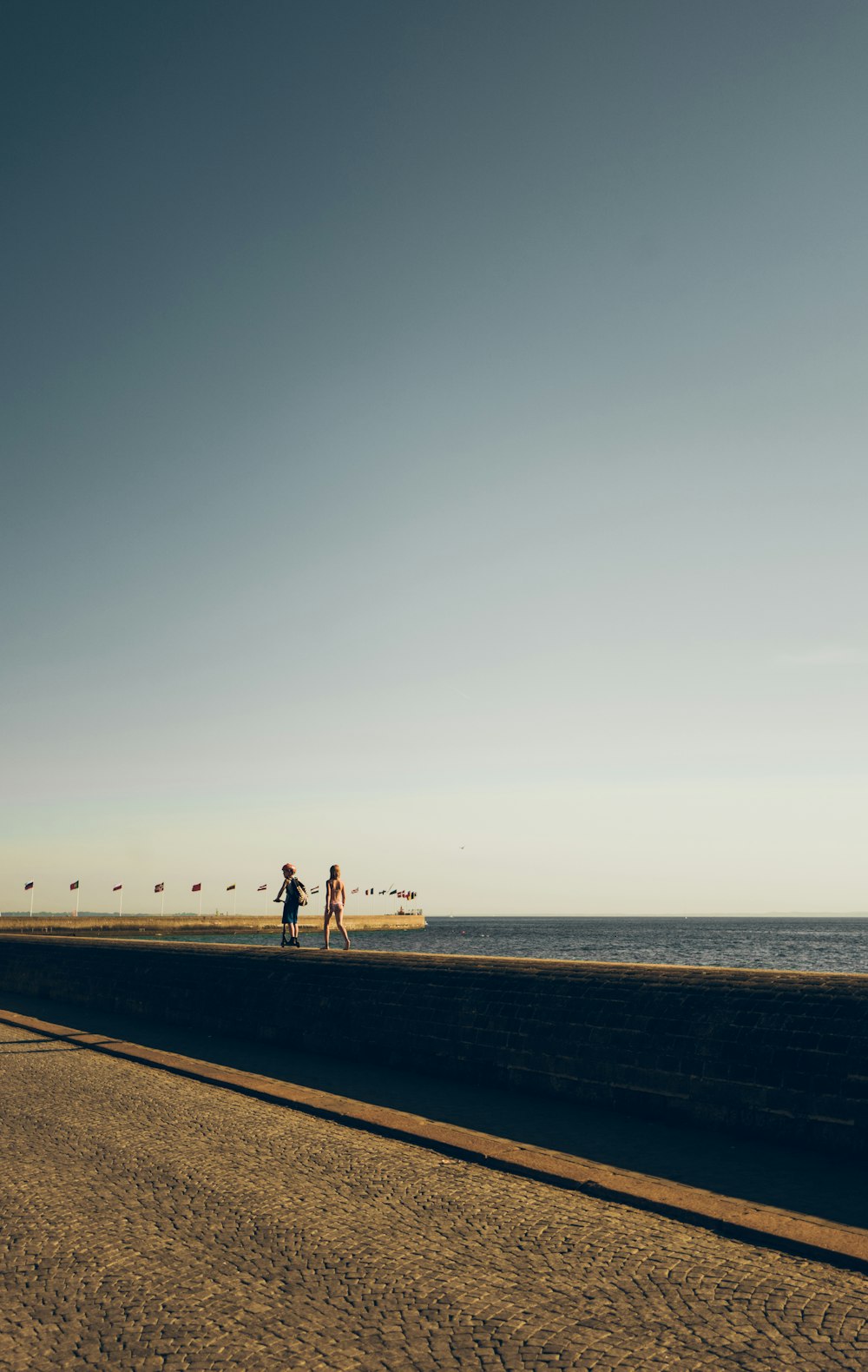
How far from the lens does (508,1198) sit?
5785 millimetres

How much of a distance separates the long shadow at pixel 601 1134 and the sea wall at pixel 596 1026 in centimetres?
17

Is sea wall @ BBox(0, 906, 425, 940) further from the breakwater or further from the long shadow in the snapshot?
the long shadow

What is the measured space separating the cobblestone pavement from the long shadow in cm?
76

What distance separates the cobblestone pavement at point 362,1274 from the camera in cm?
378

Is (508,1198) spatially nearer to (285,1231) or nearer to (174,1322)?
(285,1231)

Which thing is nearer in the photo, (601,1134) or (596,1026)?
(601,1134)

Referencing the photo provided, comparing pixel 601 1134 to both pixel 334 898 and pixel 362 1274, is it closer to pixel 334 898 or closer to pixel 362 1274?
pixel 362 1274

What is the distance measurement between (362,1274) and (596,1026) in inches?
160

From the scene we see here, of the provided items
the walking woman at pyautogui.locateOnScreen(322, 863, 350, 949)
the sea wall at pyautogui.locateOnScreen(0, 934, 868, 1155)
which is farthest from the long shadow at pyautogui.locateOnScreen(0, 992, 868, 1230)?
the walking woman at pyautogui.locateOnScreen(322, 863, 350, 949)

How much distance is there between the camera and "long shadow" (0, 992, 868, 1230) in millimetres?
5848

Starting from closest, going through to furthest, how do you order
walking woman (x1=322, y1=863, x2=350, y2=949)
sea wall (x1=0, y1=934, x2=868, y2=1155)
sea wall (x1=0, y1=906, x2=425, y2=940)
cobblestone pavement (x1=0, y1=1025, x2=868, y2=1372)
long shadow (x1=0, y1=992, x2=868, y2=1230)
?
cobblestone pavement (x1=0, y1=1025, x2=868, y2=1372) < long shadow (x1=0, y1=992, x2=868, y2=1230) < sea wall (x1=0, y1=934, x2=868, y2=1155) < walking woman (x1=322, y1=863, x2=350, y2=949) < sea wall (x1=0, y1=906, x2=425, y2=940)

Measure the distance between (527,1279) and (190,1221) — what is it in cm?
193

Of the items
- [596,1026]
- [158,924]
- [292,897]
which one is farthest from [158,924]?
[596,1026]

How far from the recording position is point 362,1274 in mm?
4559
